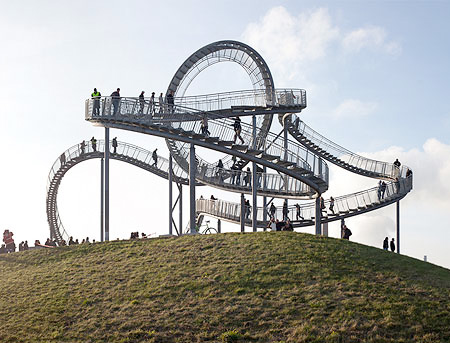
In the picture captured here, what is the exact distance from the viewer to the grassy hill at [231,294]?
20453mm

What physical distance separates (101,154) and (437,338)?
108 feet

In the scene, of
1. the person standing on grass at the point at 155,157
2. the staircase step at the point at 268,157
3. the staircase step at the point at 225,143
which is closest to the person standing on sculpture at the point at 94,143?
the person standing on grass at the point at 155,157

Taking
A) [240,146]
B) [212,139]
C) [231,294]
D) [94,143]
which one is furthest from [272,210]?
[231,294]

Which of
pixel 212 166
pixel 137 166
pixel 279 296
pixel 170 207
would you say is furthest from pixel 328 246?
pixel 137 166

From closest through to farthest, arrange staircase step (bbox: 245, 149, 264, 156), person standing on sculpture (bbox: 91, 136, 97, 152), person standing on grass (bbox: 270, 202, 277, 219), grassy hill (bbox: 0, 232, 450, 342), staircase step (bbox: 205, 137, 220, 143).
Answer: grassy hill (bbox: 0, 232, 450, 342), staircase step (bbox: 205, 137, 220, 143), staircase step (bbox: 245, 149, 264, 156), person standing on grass (bbox: 270, 202, 277, 219), person standing on sculpture (bbox: 91, 136, 97, 152)

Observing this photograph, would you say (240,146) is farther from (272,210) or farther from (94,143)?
(94,143)


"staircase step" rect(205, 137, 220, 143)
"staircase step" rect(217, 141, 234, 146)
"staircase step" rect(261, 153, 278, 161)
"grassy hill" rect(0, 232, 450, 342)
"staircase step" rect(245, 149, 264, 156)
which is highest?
"staircase step" rect(205, 137, 220, 143)

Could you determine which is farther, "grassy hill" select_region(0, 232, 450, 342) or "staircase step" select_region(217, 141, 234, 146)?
"staircase step" select_region(217, 141, 234, 146)

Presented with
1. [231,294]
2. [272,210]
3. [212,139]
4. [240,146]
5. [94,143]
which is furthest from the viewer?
[94,143]

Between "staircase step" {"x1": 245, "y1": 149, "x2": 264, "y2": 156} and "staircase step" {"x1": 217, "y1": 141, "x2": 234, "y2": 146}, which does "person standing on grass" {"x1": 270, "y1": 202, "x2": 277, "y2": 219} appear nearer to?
"staircase step" {"x1": 245, "y1": 149, "x2": 264, "y2": 156}

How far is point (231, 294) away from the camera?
2278cm

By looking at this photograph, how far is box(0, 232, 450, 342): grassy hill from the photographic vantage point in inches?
805

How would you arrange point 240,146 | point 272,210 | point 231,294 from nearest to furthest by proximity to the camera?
point 231,294, point 240,146, point 272,210

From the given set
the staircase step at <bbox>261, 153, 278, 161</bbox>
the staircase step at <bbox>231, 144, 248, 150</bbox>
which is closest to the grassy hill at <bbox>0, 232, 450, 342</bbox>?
the staircase step at <bbox>261, 153, 278, 161</bbox>
